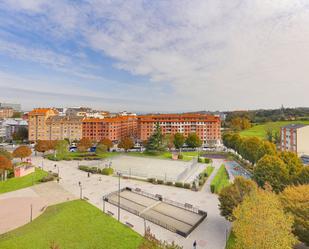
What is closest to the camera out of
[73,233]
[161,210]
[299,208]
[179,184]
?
[299,208]

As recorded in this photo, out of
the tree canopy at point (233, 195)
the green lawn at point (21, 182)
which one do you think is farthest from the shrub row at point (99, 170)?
the tree canopy at point (233, 195)

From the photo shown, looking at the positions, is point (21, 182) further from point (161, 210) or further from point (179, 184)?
point (179, 184)

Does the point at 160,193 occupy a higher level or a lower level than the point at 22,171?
lower

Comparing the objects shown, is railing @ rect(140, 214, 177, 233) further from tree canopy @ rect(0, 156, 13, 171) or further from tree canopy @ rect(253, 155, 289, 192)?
tree canopy @ rect(0, 156, 13, 171)

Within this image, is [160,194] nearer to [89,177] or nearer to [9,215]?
[89,177]

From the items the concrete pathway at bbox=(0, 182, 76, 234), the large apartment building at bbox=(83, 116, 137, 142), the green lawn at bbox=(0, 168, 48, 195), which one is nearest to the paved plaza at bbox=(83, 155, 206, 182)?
the green lawn at bbox=(0, 168, 48, 195)

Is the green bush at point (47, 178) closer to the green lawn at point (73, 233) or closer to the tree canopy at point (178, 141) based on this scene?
the green lawn at point (73, 233)

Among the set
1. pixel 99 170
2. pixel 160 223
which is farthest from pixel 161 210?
pixel 99 170
